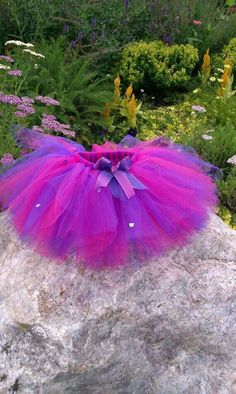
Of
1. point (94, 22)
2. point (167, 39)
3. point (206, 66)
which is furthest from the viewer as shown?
point (167, 39)

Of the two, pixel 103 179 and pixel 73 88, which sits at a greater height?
pixel 103 179

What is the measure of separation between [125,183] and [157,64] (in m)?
3.20

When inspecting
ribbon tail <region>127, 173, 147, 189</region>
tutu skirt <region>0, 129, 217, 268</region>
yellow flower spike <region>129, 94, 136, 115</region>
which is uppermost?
ribbon tail <region>127, 173, 147, 189</region>

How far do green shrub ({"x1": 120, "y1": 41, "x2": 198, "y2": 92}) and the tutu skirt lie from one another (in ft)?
9.44

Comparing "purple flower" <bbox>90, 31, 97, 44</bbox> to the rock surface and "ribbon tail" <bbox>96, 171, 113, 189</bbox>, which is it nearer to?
"ribbon tail" <bbox>96, 171, 113, 189</bbox>

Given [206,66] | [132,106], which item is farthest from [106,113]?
[206,66]

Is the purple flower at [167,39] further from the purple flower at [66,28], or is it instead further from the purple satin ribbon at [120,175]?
the purple satin ribbon at [120,175]

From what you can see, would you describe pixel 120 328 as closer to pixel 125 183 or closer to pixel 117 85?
pixel 125 183

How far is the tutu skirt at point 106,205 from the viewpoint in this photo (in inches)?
71.4

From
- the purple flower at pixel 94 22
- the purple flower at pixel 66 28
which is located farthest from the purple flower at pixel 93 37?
the purple flower at pixel 66 28

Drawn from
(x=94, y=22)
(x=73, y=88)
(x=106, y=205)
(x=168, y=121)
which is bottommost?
(x=168, y=121)

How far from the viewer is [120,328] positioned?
1.81m

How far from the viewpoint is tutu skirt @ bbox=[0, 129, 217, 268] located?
1.81 m

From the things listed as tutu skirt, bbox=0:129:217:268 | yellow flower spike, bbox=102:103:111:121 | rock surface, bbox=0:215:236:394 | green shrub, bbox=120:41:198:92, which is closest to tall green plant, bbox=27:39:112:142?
yellow flower spike, bbox=102:103:111:121
